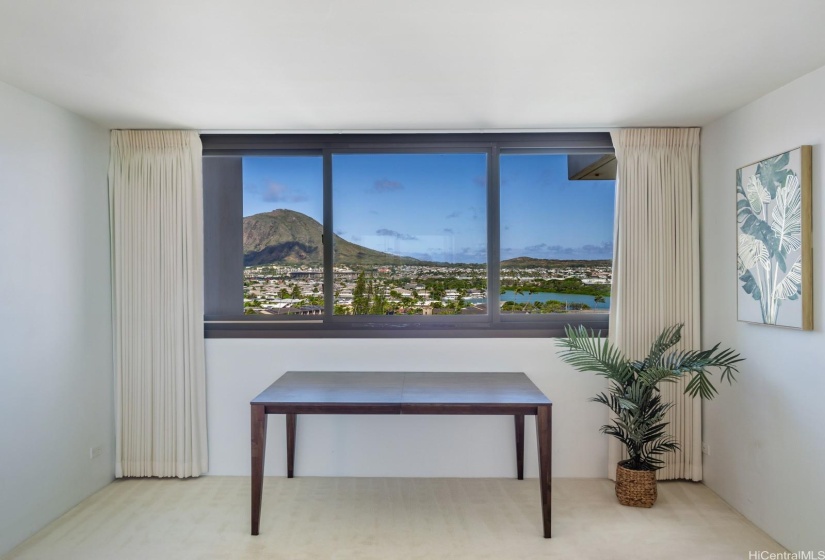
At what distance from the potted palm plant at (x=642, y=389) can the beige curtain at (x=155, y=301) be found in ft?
8.45

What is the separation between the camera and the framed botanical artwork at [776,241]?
265 centimetres

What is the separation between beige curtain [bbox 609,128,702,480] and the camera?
3666 millimetres

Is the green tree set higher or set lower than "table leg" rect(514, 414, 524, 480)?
higher

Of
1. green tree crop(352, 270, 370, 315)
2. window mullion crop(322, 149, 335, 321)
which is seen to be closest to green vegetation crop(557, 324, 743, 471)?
green tree crop(352, 270, 370, 315)

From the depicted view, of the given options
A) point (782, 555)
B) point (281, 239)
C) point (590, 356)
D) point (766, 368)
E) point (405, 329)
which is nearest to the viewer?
point (782, 555)

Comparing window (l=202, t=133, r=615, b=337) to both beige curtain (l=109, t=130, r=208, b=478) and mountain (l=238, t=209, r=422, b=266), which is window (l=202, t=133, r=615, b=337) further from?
beige curtain (l=109, t=130, r=208, b=478)

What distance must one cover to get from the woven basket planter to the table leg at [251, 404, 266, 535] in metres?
2.12

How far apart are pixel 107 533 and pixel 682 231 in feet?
12.9

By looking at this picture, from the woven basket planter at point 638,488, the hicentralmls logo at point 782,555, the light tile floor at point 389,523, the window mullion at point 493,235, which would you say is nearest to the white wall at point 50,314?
the light tile floor at point 389,523

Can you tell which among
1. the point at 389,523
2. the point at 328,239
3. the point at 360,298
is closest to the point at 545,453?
the point at 389,523

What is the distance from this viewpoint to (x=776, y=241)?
285cm

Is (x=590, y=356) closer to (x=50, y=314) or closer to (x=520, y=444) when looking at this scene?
(x=520, y=444)

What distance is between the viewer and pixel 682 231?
12.1 ft

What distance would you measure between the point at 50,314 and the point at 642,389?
135 inches
